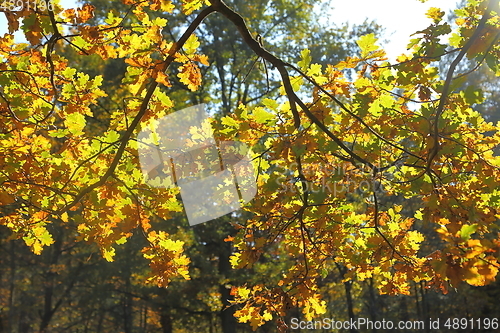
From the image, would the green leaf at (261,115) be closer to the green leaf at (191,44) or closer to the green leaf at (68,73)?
the green leaf at (191,44)

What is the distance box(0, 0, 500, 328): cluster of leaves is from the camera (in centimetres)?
364

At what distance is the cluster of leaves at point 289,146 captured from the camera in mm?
3645

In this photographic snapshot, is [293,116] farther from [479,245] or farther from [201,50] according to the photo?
[201,50]

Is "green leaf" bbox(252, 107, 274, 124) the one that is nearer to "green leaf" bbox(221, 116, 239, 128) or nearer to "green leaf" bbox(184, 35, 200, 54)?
"green leaf" bbox(221, 116, 239, 128)

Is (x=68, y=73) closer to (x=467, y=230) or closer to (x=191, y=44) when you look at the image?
(x=191, y=44)

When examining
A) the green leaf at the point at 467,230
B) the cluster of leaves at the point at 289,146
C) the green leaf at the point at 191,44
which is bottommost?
the green leaf at the point at 467,230

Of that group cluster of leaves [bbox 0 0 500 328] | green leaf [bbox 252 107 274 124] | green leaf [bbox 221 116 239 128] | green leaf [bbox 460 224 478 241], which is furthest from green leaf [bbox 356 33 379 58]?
green leaf [bbox 460 224 478 241]

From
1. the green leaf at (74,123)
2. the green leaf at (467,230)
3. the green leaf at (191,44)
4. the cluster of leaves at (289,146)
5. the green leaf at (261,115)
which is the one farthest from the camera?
the green leaf at (74,123)

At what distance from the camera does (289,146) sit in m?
3.60

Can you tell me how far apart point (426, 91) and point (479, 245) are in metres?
1.76

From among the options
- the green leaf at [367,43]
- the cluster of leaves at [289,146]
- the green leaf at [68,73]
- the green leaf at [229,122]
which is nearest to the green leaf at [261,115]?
the cluster of leaves at [289,146]

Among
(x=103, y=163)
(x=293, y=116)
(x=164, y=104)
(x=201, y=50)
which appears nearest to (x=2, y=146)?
(x=103, y=163)

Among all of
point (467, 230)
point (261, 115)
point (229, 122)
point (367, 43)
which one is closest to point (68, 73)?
point (229, 122)

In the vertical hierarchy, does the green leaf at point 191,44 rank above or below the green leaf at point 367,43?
above
